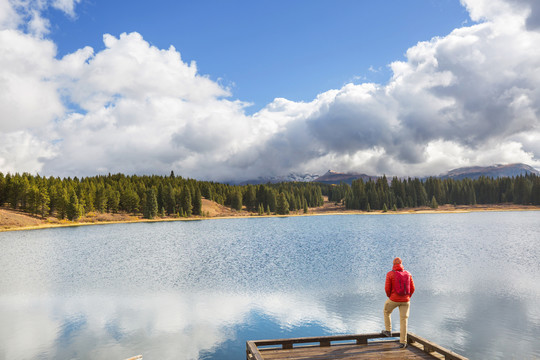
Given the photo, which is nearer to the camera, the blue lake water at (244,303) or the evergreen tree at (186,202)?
the blue lake water at (244,303)

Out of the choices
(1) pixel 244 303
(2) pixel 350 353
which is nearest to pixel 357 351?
(2) pixel 350 353

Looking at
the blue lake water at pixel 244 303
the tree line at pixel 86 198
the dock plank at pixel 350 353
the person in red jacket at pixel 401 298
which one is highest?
the tree line at pixel 86 198

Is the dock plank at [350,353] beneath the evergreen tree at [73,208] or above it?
beneath

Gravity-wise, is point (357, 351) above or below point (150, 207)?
below

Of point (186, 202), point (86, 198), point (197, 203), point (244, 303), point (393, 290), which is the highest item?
point (86, 198)

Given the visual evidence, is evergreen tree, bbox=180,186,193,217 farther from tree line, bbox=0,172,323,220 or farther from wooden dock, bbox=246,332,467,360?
wooden dock, bbox=246,332,467,360

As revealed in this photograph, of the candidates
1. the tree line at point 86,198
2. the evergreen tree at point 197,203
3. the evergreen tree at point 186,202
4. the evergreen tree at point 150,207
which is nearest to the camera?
the tree line at point 86,198

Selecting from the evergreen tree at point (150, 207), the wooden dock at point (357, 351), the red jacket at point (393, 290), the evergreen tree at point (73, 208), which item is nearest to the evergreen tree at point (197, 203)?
the evergreen tree at point (150, 207)

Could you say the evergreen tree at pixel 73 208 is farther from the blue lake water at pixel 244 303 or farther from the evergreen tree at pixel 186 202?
the blue lake water at pixel 244 303

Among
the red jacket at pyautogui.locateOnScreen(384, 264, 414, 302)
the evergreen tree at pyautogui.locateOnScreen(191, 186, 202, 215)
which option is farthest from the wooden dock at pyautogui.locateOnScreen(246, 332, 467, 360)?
the evergreen tree at pyautogui.locateOnScreen(191, 186, 202, 215)

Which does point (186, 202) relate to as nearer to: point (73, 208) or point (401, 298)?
point (73, 208)

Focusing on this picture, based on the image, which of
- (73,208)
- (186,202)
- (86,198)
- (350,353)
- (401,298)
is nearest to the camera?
(350,353)

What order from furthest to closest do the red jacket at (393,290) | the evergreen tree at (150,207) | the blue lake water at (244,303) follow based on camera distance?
the evergreen tree at (150,207) < the blue lake water at (244,303) < the red jacket at (393,290)

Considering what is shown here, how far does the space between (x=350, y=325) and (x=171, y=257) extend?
33.9 m
